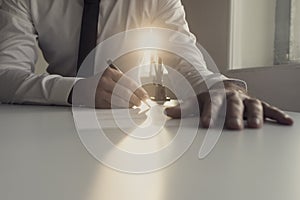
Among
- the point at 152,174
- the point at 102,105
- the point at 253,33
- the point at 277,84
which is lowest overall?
the point at 277,84

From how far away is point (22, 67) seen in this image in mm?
1130

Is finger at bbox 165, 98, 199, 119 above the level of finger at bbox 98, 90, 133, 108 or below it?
above

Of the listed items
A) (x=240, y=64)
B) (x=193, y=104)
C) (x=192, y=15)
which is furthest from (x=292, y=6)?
(x=193, y=104)

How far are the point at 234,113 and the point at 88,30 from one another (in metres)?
0.63

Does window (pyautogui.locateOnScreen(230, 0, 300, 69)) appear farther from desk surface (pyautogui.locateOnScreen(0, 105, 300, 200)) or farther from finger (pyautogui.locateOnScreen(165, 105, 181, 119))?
desk surface (pyautogui.locateOnScreen(0, 105, 300, 200))

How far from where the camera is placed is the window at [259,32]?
217 cm

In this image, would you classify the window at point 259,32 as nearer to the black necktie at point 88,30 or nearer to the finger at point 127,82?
the black necktie at point 88,30

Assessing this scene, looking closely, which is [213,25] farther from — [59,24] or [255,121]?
[255,121]

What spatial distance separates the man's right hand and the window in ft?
4.94

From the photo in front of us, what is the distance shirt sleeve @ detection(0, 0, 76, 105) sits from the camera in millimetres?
892

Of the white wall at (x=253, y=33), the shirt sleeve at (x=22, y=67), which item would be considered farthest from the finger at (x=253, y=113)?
the white wall at (x=253, y=33)

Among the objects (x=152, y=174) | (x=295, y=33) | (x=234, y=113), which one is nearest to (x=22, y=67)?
(x=234, y=113)

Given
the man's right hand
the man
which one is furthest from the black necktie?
the man's right hand

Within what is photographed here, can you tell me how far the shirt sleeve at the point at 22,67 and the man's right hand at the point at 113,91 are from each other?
6cm
